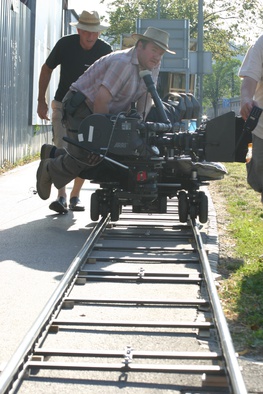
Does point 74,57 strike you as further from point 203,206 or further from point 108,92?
point 203,206

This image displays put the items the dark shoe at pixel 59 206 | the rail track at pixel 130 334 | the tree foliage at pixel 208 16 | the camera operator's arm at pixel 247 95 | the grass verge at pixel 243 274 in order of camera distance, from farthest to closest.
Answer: the tree foliage at pixel 208 16 → the dark shoe at pixel 59 206 → the camera operator's arm at pixel 247 95 → the grass verge at pixel 243 274 → the rail track at pixel 130 334

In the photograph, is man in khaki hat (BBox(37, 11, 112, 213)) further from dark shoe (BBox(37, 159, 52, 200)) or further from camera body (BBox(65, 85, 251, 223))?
camera body (BBox(65, 85, 251, 223))

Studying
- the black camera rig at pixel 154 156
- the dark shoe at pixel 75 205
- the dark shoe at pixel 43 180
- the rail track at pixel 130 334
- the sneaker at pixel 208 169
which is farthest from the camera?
the dark shoe at pixel 75 205

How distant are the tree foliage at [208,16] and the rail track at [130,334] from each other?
52338 millimetres

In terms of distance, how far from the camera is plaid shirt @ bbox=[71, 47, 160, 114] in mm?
8836

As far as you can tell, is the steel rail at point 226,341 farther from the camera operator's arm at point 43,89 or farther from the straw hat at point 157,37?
the camera operator's arm at point 43,89

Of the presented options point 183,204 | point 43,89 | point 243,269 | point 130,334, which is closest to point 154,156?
point 183,204

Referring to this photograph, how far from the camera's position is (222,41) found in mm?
59219

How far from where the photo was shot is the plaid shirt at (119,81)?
8.84 metres

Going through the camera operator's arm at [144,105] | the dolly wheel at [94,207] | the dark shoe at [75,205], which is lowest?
the dark shoe at [75,205]

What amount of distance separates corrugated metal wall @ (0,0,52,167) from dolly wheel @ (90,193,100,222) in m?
8.06

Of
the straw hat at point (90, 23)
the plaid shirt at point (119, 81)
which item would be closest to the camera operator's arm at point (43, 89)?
the straw hat at point (90, 23)

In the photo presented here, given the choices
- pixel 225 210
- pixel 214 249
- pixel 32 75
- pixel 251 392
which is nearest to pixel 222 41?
pixel 32 75

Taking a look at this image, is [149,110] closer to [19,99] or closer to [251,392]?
[251,392]
